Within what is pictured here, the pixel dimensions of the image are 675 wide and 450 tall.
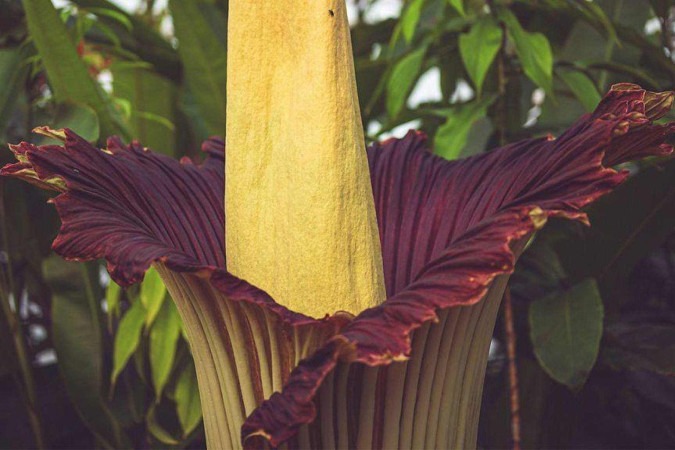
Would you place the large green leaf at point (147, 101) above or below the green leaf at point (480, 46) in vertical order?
above

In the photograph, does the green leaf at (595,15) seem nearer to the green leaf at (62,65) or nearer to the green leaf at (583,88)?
the green leaf at (583,88)

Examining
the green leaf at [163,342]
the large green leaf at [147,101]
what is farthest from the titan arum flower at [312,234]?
→ the large green leaf at [147,101]

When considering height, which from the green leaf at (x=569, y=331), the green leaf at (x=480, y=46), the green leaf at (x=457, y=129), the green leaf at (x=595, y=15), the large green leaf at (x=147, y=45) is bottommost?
the green leaf at (x=569, y=331)

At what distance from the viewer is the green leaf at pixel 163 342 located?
1.22 meters

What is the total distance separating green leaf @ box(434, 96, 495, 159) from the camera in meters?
1.19

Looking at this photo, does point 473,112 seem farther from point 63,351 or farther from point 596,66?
point 63,351

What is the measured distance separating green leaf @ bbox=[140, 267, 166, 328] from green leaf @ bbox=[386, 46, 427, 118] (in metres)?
0.41

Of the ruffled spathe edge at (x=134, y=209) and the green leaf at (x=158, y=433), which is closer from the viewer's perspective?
the ruffled spathe edge at (x=134, y=209)

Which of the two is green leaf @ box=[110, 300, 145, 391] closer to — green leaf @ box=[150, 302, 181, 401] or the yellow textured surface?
green leaf @ box=[150, 302, 181, 401]

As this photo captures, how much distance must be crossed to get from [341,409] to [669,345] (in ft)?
2.45

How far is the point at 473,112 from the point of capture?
1240mm

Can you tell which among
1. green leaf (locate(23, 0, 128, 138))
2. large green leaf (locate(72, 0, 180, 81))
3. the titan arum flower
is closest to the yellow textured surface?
the titan arum flower

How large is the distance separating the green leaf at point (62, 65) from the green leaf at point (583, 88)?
2.18 feet

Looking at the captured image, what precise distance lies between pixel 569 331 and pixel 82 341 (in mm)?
698
